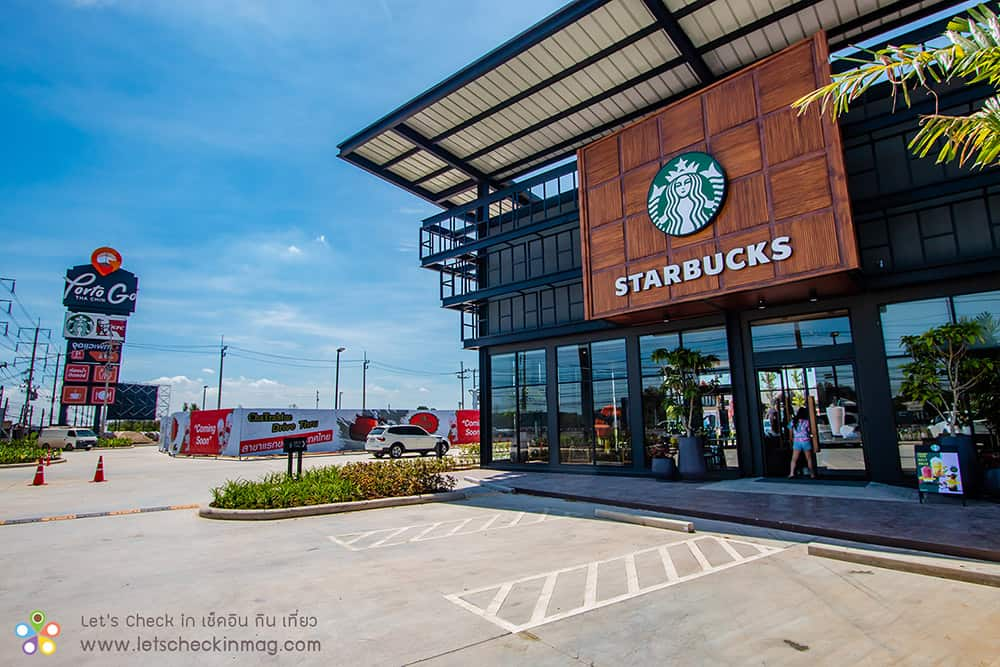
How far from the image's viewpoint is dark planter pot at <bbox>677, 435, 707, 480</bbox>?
1486 cm

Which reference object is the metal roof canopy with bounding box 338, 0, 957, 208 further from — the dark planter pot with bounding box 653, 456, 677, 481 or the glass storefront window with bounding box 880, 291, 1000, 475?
the dark planter pot with bounding box 653, 456, 677, 481

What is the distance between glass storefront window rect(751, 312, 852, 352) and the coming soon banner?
2638 centimetres

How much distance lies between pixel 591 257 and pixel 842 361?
7238mm

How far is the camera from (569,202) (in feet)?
64.7

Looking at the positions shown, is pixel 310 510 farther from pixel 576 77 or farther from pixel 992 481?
pixel 576 77

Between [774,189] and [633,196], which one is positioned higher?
[633,196]

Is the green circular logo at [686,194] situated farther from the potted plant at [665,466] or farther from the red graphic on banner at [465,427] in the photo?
the red graphic on banner at [465,427]

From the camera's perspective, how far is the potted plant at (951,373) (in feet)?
34.5

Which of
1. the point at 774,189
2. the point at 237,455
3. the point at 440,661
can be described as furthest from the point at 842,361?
the point at 237,455

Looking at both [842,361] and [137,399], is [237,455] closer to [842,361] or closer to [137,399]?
[842,361]

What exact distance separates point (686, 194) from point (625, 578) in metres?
10.8

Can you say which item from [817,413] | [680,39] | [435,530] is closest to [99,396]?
[435,530]

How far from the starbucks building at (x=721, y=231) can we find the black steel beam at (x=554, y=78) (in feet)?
0.28

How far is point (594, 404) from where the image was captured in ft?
60.1
